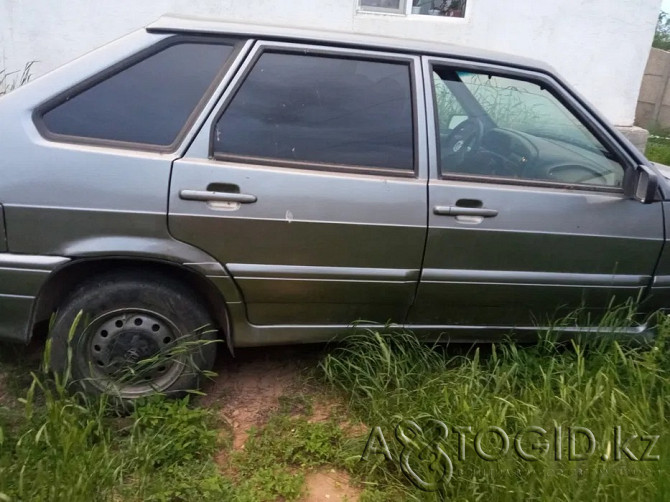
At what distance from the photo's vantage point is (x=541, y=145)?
2930 mm

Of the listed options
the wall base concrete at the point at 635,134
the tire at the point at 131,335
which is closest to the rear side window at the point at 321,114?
the tire at the point at 131,335

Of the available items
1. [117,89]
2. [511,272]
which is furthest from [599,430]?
[117,89]

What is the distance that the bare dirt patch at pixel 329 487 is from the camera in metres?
2.26

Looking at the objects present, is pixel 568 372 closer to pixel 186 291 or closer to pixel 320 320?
pixel 320 320

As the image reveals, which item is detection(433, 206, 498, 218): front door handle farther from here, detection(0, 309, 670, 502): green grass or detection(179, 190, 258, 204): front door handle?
detection(179, 190, 258, 204): front door handle

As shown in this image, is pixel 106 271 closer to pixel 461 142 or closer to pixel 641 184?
pixel 461 142

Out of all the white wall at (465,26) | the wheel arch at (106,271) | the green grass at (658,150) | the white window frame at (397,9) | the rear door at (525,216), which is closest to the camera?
the wheel arch at (106,271)

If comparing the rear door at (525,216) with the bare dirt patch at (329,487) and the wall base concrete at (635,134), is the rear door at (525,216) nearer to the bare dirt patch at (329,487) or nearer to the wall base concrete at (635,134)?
the bare dirt patch at (329,487)

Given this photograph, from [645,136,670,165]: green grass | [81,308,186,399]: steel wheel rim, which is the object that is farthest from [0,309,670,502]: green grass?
[645,136,670,165]: green grass

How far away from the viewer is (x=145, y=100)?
2.39 metres

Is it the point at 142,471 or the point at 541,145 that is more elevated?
the point at 541,145

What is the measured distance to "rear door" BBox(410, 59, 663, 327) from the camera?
2604mm

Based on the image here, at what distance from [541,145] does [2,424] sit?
2.84 meters

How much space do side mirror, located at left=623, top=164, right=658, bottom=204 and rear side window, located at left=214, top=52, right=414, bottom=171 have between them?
1099 millimetres
